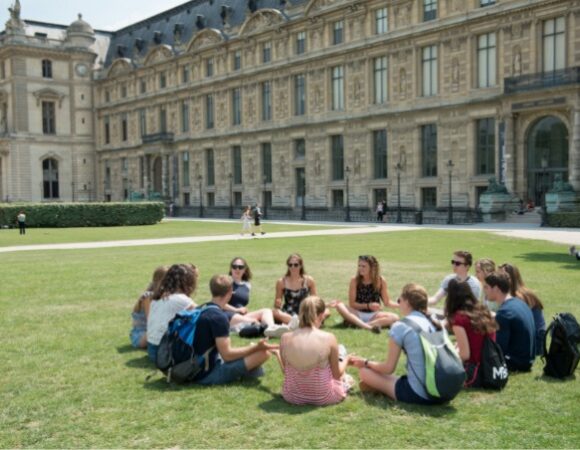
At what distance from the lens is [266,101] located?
63.8 meters

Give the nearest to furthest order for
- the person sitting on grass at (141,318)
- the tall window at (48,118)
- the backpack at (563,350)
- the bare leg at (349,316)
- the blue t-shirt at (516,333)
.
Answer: the backpack at (563,350) → the blue t-shirt at (516,333) → the person sitting on grass at (141,318) → the bare leg at (349,316) → the tall window at (48,118)

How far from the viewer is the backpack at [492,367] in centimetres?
817

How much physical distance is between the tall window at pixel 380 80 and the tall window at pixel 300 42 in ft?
26.3

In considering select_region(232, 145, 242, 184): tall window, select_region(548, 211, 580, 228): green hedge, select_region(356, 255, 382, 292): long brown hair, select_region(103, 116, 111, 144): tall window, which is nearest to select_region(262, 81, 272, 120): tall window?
select_region(232, 145, 242, 184): tall window

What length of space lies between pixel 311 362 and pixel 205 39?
215 feet

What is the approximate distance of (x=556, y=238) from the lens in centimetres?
2941

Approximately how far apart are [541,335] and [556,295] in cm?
526

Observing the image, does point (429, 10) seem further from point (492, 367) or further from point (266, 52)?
point (492, 367)

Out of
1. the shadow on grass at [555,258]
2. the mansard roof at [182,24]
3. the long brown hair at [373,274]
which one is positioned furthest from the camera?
the mansard roof at [182,24]

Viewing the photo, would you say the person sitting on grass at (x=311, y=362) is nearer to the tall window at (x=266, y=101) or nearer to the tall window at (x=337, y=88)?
the tall window at (x=337, y=88)

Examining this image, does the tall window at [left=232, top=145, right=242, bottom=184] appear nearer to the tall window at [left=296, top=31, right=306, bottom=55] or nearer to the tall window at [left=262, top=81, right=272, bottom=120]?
the tall window at [left=262, top=81, right=272, bottom=120]

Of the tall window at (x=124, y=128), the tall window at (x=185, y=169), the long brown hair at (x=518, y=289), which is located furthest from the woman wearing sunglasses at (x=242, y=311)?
the tall window at (x=124, y=128)

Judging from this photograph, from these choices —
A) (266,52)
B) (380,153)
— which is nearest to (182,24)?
(266,52)

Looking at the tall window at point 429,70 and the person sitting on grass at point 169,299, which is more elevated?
the tall window at point 429,70
